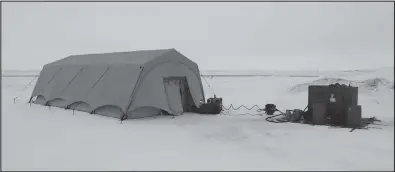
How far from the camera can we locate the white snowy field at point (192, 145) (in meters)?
7.03

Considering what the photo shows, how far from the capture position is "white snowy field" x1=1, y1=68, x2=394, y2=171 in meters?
7.03

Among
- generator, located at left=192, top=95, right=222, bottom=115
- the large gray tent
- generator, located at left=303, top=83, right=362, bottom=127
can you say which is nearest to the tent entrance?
the large gray tent

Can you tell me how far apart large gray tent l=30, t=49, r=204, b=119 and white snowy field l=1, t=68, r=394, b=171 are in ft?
1.96

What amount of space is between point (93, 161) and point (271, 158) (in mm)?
3574

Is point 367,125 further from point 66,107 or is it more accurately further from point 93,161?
point 66,107

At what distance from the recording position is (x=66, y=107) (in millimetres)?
15305

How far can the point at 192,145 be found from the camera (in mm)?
8641

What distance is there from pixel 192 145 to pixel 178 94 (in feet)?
17.7

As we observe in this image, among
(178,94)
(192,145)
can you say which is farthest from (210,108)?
(192,145)

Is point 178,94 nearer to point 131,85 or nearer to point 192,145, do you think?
point 131,85

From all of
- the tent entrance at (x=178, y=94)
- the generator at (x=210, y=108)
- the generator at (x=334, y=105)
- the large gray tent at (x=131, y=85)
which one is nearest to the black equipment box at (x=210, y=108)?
the generator at (x=210, y=108)

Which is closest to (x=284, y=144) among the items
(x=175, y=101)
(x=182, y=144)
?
(x=182, y=144)

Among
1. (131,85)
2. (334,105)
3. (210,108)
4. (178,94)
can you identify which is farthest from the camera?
(210,108)

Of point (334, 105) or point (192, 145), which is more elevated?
point (334, 105)
